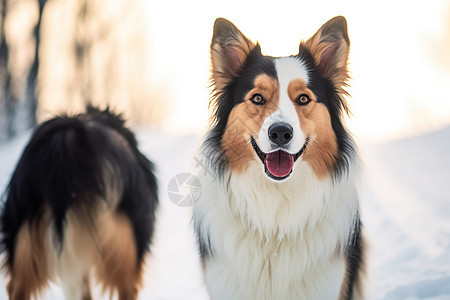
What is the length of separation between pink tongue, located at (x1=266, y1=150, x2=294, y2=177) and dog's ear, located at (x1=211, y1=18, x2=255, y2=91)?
0.79 m

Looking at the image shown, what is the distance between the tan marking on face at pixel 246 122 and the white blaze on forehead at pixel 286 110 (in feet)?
0.19

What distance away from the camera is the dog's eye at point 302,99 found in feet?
10.7

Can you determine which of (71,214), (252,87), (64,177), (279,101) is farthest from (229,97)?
(71,214)

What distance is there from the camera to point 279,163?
10.4 ft

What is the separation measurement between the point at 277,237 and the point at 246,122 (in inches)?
36.0

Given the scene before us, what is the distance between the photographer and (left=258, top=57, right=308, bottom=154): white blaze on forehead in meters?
3.02

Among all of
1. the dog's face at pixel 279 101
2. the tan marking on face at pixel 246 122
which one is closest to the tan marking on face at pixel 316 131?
the dog's face at pixel 279 101

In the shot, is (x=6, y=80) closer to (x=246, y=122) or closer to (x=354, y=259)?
(x=246, y=122)

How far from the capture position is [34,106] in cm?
1560

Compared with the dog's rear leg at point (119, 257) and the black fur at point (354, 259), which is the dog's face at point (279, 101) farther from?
the dog's rear leg at point (119, 257)

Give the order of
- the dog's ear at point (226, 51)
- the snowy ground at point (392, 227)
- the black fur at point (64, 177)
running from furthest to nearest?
the snowy ground at point (392, 227) < the dog's ear at point (226, 51) < the black fur at point (64, 177)

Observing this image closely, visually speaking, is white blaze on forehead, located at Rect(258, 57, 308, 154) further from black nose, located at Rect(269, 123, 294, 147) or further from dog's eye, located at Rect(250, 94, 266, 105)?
dog's eye, located at Rect(250, 94, 266, 105)

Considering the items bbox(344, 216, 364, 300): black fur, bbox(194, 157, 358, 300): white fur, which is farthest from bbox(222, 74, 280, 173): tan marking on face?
bbox(344, 216, 364, 300): black fur

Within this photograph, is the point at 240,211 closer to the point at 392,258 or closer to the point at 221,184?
the point at 221,184
